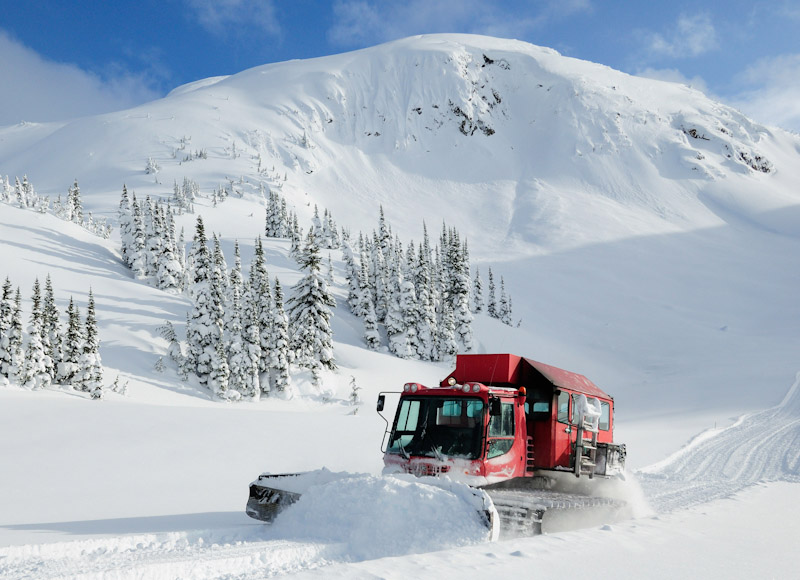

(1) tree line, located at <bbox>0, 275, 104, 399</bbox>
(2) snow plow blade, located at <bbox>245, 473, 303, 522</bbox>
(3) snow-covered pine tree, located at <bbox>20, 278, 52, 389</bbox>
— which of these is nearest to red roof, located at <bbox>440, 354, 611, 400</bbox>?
(2) snow plow blade, located at <bbox>245, 473, 303, 522</bbox>

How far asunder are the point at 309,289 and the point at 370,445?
94.5ft

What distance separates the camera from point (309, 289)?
4753 centimetres

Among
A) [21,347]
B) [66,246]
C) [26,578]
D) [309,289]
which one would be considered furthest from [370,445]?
[66,246]

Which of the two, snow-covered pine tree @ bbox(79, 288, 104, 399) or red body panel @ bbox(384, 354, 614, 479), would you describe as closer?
red body panel @ bbox(384, 354, 614, 479)

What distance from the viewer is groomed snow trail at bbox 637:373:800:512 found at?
49.0ft

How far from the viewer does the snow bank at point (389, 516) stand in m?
7.91

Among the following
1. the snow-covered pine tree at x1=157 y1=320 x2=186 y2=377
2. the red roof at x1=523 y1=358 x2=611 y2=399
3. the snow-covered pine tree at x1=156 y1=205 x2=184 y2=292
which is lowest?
the snow-covered pine tree at x1=157 y1=320 x2=186 y2=377

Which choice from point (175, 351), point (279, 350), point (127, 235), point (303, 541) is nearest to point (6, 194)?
point (127, 235)

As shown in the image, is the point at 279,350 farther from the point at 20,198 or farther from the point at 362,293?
the point at 20,198

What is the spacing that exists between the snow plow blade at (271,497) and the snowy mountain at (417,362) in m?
0.51

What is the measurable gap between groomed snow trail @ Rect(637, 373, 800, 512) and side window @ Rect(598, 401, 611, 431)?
2004 millimetres

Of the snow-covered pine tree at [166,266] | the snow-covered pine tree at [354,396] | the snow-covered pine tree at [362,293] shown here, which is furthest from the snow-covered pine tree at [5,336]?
the snow-covered pine tree at [362,293]

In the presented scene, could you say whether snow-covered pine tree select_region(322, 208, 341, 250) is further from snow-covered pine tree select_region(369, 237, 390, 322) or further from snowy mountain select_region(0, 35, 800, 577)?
snow-covered pine tree select_region(369, 237, 390, 322)

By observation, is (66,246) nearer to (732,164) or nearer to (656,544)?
(656,544)
